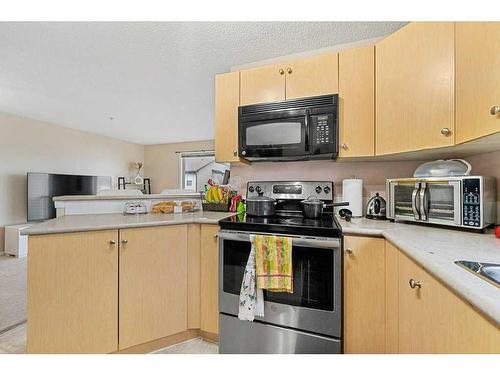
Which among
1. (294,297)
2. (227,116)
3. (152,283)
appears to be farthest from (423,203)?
(152,283)

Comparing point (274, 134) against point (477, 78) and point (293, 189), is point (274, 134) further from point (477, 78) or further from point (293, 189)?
point (477, 78)

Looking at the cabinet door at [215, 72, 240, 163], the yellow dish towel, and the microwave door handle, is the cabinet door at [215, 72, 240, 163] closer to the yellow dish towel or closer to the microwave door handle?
the yellow dish towel

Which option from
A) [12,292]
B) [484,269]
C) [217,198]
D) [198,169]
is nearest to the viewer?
[484,269]

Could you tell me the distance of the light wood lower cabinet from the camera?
23.9 inches

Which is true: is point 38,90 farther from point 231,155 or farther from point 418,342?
point 418,342

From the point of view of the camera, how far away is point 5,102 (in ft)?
11.9

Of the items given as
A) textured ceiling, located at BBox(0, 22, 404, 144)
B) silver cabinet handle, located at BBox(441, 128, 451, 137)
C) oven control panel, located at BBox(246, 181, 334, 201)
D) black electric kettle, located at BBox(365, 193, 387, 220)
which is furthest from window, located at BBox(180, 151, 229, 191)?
silver cabinet handle, located at BBox(441, 128, 451, 137)

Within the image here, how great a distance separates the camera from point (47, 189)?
15.1 ft

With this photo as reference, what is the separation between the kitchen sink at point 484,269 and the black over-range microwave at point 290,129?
1.05m

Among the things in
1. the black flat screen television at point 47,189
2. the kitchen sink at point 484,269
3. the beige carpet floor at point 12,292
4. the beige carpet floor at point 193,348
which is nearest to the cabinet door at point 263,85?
the kitchen sink at point 484,269

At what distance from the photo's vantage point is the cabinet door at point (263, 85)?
6.21 ft

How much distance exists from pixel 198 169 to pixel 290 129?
5.28 meters

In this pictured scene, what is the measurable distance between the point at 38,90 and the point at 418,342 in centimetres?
436
